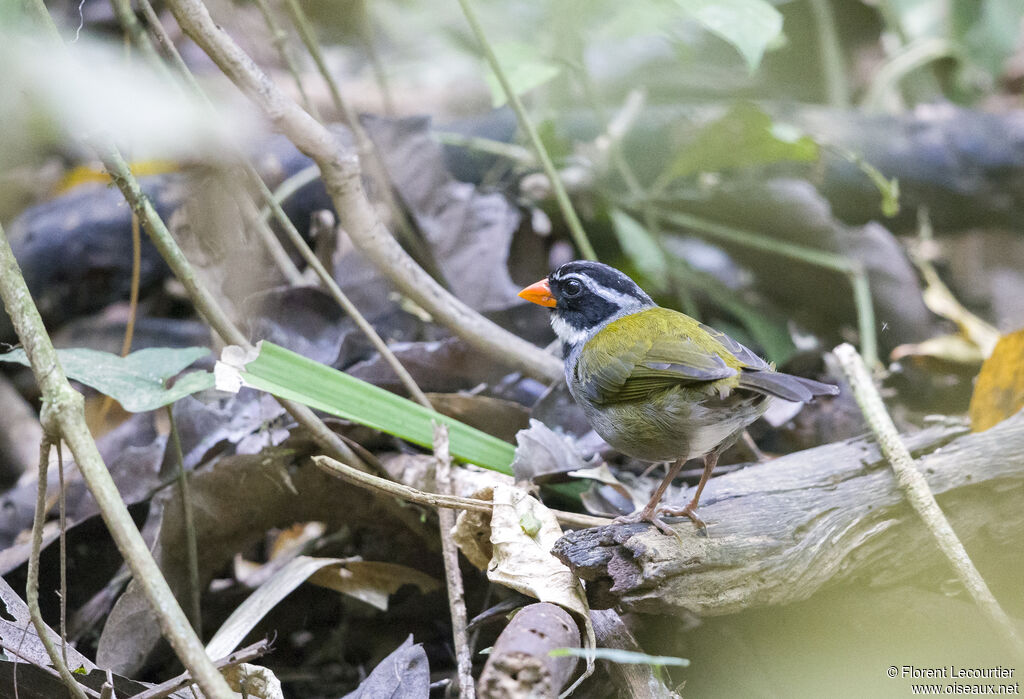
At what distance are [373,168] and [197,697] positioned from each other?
2486 mm

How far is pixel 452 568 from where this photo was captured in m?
2.25

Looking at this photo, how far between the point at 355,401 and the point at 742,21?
1.82 m

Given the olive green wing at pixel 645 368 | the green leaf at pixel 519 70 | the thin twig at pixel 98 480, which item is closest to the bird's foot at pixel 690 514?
the olive green wing at pixel 645 368

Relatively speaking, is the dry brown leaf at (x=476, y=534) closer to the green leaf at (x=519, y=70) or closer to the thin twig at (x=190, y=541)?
the thin twig at (x=190, y=541)

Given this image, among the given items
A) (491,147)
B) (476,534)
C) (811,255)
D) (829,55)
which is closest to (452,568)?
(476,534)

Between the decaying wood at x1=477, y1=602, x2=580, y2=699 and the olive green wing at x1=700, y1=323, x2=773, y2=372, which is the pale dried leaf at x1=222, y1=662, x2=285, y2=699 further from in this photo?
the olive green wing at x1=700, y1=323, x2=773, y2=372

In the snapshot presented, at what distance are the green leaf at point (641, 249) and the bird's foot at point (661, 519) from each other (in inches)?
75.5

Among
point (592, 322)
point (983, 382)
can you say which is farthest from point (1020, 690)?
point (592, 322)

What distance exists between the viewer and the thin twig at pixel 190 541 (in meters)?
2.55

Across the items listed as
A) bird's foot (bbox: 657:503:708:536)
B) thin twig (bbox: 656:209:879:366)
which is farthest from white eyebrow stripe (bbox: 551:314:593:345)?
thin twig (bbox: 656:209:879:366)

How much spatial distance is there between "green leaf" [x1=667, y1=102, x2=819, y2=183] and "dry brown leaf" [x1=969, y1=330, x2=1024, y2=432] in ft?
4.96

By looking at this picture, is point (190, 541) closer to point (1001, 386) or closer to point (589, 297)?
point (589, 297)

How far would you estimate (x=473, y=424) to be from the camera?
3.10m

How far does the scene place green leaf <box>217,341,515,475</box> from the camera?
7.86 ft
